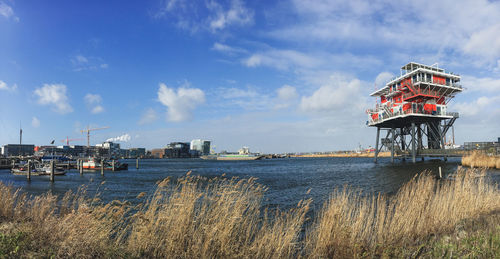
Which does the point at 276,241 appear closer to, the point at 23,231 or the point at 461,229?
the point at 461,229

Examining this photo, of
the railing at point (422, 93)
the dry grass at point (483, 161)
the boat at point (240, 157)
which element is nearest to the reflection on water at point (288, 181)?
the dry grass at point (483, 161)

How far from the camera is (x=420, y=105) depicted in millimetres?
49750

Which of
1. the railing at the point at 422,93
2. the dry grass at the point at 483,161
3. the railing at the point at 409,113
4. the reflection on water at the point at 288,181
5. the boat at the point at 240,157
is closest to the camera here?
the reflection on water at the point at 288,181

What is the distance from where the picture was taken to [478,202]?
10219 mm

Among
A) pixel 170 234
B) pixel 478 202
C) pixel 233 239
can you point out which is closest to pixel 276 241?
pixel 233 239

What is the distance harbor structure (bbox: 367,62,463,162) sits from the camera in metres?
50.1

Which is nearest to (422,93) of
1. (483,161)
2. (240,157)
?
(483,161)

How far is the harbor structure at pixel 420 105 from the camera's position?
164 feet

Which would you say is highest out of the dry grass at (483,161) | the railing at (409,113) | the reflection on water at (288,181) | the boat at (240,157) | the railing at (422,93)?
the railing at (422,93)

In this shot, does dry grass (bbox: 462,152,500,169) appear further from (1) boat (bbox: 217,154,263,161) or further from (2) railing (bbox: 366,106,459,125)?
(1) boat (bbox: 217,154,263,161)

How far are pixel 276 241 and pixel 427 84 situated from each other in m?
55.2

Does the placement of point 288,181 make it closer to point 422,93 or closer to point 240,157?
point 422,93

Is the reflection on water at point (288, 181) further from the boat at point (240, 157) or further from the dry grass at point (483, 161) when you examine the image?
the boat at point (240, 157)

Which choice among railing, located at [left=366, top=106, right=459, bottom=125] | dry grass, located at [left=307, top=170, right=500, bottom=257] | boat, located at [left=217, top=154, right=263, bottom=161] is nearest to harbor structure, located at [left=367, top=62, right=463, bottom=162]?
railing, located at [left=366, top=106, right=459, bottom=125]
